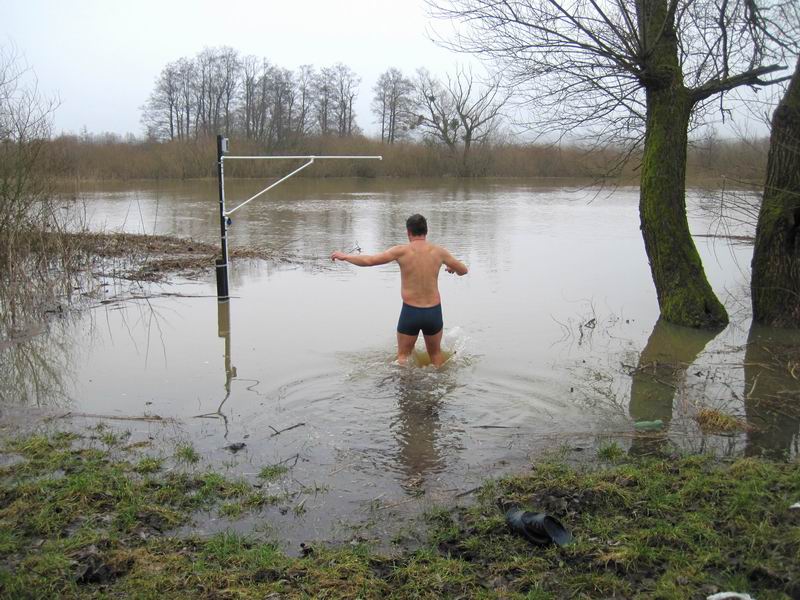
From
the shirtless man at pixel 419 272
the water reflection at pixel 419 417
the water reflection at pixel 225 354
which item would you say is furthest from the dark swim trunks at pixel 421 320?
the water reflection at pixel 225 354

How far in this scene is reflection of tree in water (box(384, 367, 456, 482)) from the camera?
5.23 metres

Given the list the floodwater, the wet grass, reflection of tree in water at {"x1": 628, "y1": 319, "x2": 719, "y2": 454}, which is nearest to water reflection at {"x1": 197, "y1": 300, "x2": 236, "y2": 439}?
the floodwater

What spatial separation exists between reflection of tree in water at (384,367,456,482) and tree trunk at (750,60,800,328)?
4.85 m

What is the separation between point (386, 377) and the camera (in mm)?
7430

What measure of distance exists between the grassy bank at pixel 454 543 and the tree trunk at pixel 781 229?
17.9 feet

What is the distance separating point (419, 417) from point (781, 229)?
19.3ft

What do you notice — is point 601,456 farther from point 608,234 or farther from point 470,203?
point 470,203

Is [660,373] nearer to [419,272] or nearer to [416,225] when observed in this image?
[419,272]

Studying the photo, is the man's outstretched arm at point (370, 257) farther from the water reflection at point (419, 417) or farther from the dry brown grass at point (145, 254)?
the dry brown grass at point (145, 254)

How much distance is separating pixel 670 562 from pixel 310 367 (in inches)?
198

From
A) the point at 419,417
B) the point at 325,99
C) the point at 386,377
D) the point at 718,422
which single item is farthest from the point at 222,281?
the point at 325,99

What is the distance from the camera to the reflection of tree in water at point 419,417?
5.23m

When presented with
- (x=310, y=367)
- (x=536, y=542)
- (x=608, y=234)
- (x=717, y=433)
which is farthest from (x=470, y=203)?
(x=536, y=542)

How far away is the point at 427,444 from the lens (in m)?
5.60
